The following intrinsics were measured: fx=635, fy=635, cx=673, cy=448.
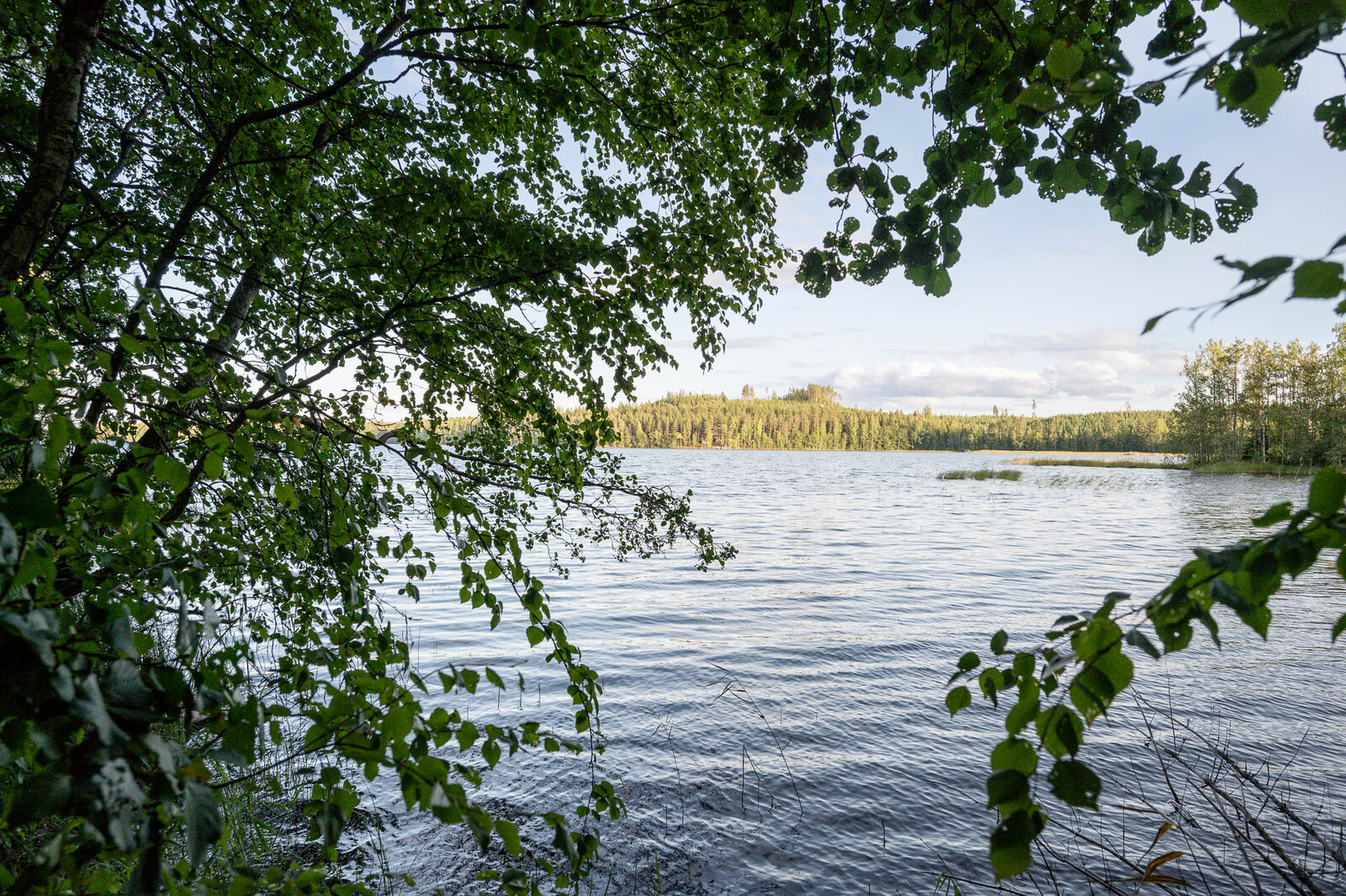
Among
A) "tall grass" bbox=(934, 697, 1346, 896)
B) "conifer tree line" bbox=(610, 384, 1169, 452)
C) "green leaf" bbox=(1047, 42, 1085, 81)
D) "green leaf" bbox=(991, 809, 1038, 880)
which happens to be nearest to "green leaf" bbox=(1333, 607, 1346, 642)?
"green leaf" bbox=(991, 809, 1038, 880)

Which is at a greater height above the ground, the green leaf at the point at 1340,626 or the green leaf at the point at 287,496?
the green leaf at the point at 287,496

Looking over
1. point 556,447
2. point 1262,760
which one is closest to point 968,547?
point 1262,760

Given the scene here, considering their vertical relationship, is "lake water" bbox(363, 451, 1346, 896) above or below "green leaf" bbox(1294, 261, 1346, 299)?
below

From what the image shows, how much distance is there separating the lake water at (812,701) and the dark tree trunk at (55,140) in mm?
5379

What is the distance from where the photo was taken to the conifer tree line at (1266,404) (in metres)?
59.8

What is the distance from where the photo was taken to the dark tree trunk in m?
2.75

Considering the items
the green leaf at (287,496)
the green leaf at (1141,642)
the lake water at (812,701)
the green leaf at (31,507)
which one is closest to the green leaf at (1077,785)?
the green leaf at (1141,642)

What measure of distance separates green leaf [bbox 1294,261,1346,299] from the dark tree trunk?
13.7 feet

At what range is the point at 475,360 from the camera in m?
4.90

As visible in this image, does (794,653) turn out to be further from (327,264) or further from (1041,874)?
(327,264)


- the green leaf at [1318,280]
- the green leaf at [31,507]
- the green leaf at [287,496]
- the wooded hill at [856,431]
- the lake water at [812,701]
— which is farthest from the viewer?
the wooded hill at [856,431]

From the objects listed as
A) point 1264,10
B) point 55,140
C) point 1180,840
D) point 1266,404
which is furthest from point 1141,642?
point 1266,404

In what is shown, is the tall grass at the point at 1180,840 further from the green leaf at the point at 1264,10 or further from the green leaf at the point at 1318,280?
the green leaf at the point at 1264,10

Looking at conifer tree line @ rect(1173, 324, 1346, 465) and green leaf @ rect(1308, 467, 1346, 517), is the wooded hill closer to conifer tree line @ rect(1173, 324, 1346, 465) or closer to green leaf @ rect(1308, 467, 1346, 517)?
conifer tree line @ rect(1173, 324, 1346, 465)
